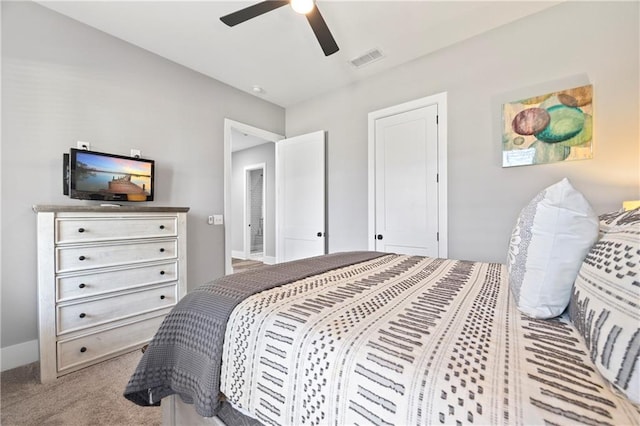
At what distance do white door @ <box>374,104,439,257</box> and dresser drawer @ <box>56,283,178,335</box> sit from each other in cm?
222

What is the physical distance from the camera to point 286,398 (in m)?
0.71

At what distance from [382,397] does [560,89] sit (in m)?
2.72

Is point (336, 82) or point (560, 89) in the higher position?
point (336, 82)

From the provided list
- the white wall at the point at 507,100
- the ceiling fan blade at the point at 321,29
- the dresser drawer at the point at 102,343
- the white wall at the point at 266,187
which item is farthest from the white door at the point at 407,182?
the white wall at the point at 266,187

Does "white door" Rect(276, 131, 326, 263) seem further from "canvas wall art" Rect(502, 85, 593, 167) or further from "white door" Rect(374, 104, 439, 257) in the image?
"canvas wall art" Rect(502, 85, 593, 167)

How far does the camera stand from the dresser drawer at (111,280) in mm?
1809

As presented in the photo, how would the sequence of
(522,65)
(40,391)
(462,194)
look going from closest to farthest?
(40,391)
(522,65)
(462,194)

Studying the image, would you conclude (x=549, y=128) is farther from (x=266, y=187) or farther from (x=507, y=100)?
(x=266, y=187)

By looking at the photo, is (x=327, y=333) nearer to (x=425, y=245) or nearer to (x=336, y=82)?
(x=425, y=245)

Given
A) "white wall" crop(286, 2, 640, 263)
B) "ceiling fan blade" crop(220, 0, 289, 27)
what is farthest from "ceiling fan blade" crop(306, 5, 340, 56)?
"white wall" crop(286, 2, 640, 263)

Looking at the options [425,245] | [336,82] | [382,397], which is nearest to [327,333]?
[382,397]

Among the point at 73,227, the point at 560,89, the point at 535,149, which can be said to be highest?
the point at 560,89

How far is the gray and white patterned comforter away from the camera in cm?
47

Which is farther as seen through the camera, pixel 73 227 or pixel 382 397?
pixel 73 227
